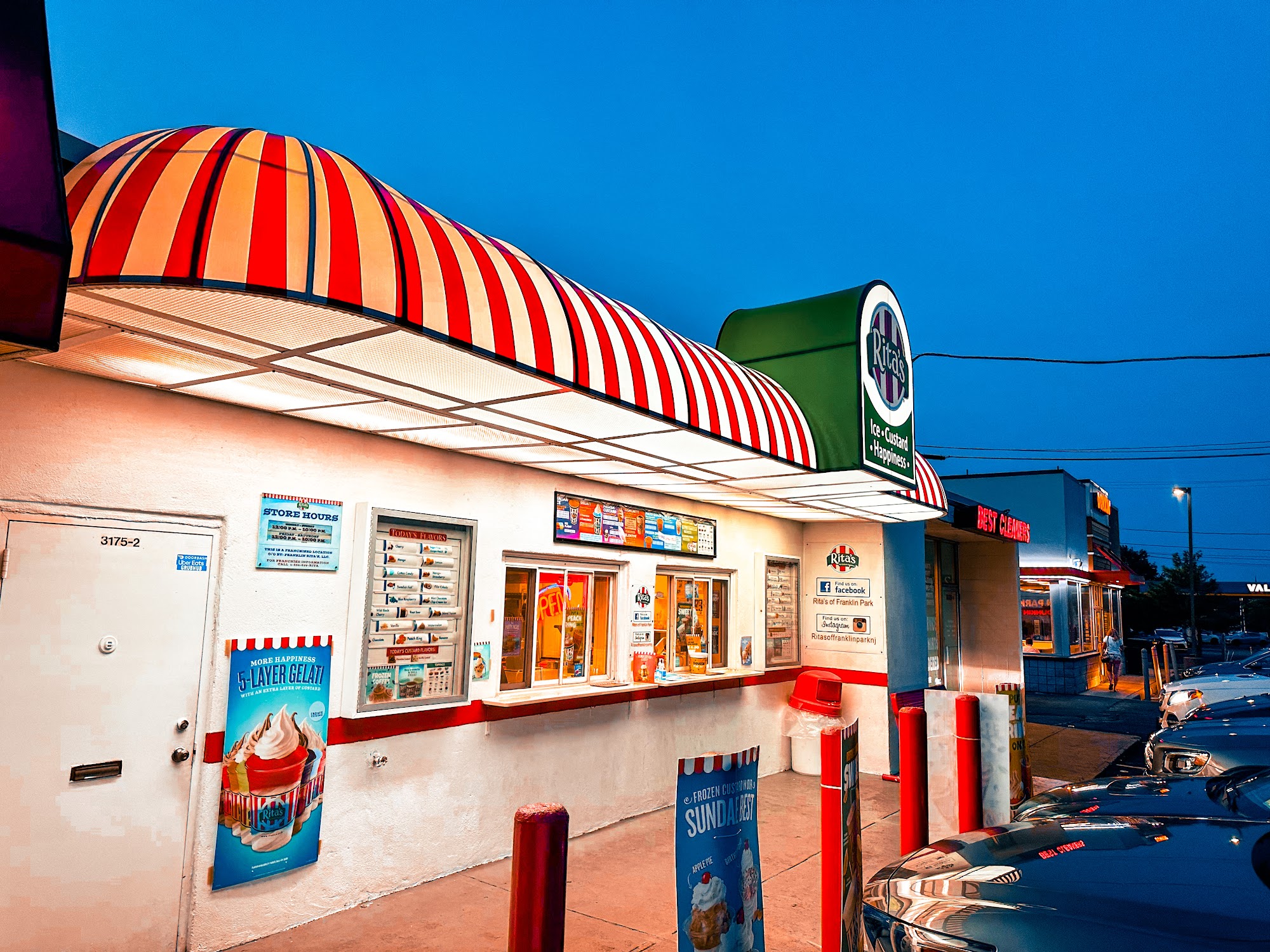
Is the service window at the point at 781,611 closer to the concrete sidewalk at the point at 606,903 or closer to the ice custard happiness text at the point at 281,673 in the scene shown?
the concrete sidewalk at the point at 606,903

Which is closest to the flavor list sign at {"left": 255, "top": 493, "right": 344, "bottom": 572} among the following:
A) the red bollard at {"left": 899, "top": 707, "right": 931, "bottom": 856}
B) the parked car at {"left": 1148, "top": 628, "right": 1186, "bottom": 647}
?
the red bollard at {"left": 899, "top": 707, "right": 931, "bottom": 856}

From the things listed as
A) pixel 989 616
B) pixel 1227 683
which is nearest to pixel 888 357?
pixel 1227 683

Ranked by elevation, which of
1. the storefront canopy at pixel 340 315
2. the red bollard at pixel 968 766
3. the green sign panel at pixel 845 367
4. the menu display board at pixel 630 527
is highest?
the green sign panel at pixel 845 367

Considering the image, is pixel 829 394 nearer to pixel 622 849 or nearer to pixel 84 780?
pixel 622 849

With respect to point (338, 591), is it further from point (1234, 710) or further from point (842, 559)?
point (1234, 710)

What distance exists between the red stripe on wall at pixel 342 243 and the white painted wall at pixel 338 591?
1.82 meters

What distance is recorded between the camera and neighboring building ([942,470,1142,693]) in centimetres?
2223

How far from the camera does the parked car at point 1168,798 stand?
147 inches

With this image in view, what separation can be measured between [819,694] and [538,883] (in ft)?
26.7

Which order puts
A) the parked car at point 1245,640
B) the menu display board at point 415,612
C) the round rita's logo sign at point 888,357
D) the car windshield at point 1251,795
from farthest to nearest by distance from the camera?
the parked car at point 1245,640, the round rita's logo sign at point 888,357, the menu display board at point 415,612, the car windshield at point 1251,795

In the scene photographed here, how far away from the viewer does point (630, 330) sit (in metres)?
5.09

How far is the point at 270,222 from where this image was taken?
3.16m

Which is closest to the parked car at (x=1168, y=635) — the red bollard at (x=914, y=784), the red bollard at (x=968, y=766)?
the red bollard at (x=968, y=766)

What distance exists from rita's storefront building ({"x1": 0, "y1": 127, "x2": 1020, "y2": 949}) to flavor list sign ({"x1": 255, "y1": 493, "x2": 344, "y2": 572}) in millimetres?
20
